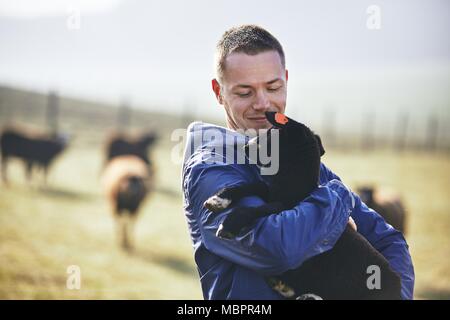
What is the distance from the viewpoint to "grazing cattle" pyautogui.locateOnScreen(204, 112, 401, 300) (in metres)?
1.89

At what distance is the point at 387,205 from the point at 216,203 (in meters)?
7.00

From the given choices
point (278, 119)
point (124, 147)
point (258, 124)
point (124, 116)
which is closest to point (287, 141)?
point (278, 119)

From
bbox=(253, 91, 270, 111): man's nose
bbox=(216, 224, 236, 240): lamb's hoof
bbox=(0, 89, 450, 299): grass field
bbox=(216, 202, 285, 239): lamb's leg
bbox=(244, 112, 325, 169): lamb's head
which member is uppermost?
bbox=(253, 91, 270, 111): man's nose

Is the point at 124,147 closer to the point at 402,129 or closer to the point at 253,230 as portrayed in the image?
the point at 253,230

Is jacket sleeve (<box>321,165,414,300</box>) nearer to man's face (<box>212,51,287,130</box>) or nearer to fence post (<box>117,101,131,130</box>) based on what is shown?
man's face (<box>212,51,287,130</box>)

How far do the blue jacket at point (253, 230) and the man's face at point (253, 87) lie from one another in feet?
0.48

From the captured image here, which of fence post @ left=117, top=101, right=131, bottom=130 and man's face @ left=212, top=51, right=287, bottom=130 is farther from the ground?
man's face @ left=212, top=51, right=287, bottom=130

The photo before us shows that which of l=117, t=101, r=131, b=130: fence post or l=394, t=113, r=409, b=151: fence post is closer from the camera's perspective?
l=117, t=101, r=131, b=130: fence post

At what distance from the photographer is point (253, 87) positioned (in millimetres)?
2162

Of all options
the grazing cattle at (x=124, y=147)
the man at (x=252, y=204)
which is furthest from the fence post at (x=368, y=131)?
the man at (x=252, y=204)

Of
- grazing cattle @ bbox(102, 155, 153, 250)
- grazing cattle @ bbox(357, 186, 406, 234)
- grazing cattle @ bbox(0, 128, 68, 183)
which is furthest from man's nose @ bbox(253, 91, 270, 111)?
grazing cattle @ bbox(0, 128, 68, 183)

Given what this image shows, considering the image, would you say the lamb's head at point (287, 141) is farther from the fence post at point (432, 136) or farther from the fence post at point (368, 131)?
the fence post at point (432, 136)
